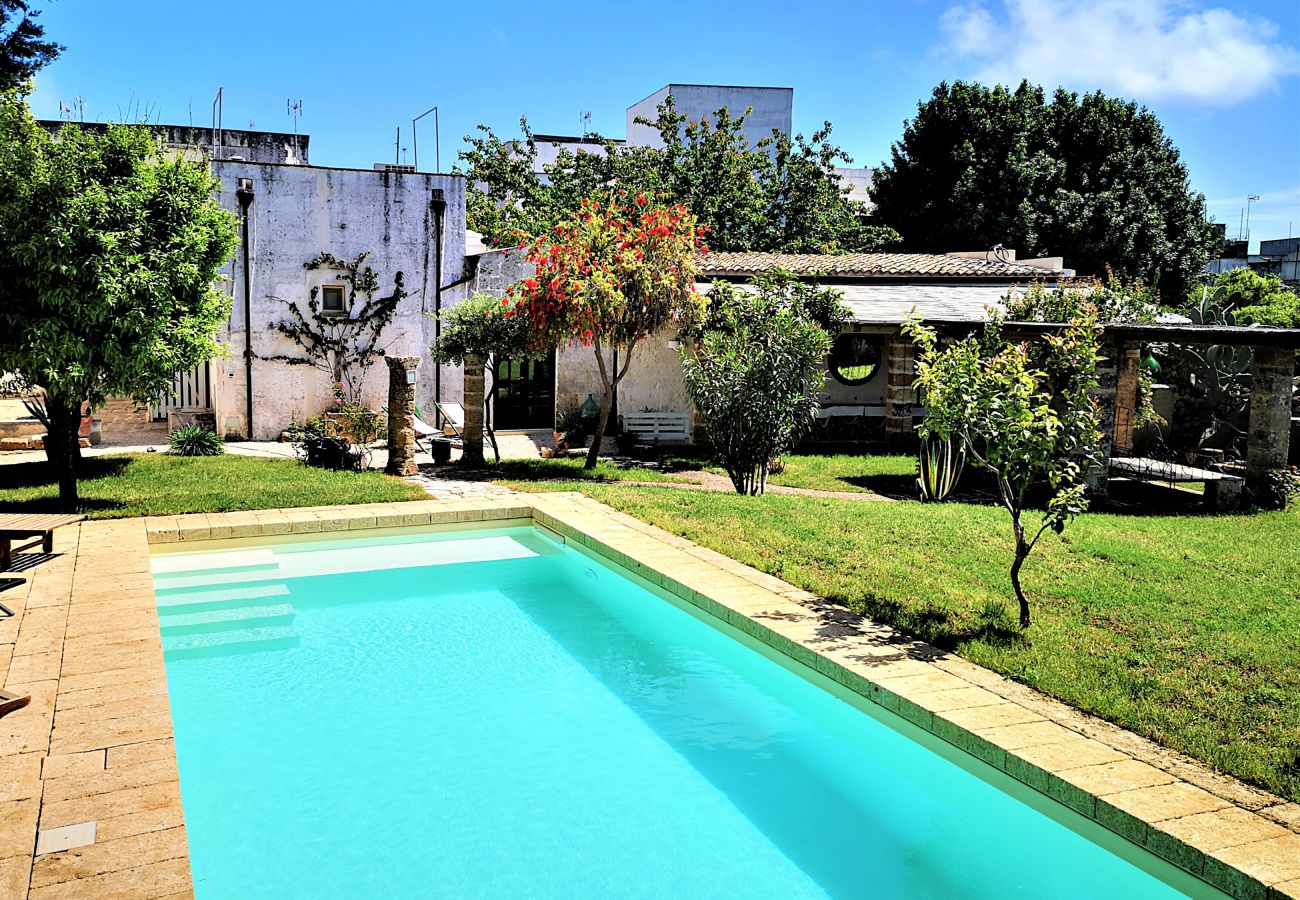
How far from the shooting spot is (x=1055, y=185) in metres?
33.6

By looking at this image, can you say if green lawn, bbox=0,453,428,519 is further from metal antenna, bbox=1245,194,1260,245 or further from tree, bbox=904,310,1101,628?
metal antenna, bbox=1245,194,1260,245

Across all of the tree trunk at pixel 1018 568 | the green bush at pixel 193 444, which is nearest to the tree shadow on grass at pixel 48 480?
the green bush at pixel 193 444

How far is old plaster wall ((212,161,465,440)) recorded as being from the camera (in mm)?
20328

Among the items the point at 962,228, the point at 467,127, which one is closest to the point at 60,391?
the point at 467,127

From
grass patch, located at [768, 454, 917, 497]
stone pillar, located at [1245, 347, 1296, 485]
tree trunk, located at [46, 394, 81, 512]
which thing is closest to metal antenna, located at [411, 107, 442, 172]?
grass patch, located at [768, 454, 917, 497]

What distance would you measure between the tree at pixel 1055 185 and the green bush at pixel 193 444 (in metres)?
25.6

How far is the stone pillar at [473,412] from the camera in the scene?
55.4ft

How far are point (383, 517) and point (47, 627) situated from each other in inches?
202

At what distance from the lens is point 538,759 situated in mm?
6492

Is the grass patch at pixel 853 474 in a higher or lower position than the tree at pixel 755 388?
lower

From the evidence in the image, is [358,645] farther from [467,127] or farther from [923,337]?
[467,127]

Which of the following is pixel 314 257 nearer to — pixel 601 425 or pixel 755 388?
pixel 601 425

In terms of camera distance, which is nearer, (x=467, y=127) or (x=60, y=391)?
(x=60, y=391)

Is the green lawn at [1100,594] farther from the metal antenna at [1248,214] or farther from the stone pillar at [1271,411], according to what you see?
the metal antenna at [1248,214]
